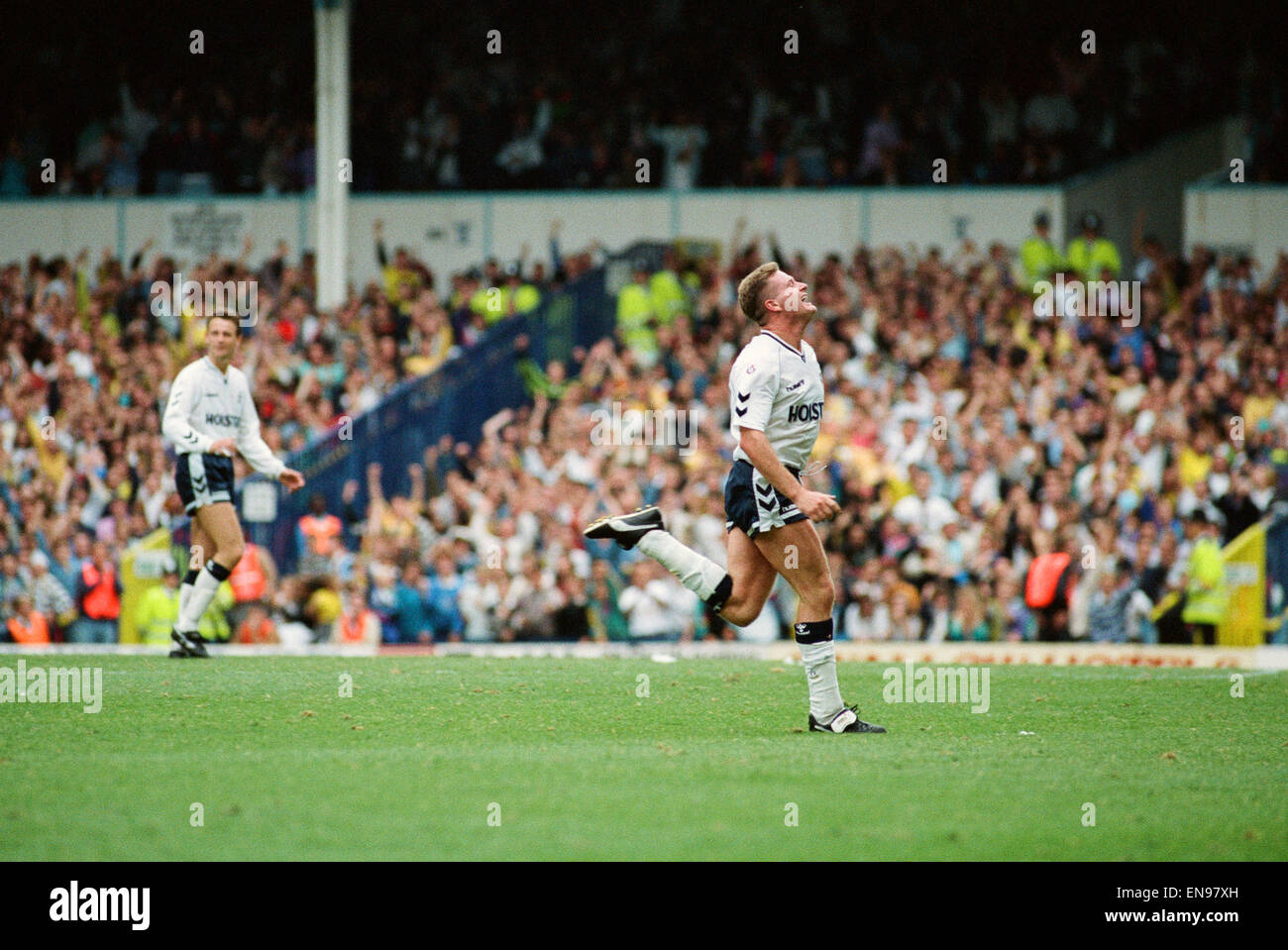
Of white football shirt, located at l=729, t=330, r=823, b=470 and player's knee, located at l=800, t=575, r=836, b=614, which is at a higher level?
white football shirt, located at l=729, t=330, r=823, b=470

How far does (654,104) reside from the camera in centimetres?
2727

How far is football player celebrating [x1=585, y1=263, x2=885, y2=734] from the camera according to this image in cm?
925

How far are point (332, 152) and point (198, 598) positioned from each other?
12179mm

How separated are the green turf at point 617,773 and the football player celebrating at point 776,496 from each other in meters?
0.51

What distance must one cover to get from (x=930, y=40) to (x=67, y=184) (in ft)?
43.8

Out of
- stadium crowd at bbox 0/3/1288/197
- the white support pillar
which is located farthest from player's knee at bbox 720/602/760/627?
stadium crowd at bbox 0/3/1288/197

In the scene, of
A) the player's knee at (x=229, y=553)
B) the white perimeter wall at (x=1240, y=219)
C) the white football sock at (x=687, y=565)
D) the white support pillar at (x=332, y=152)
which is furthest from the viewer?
the white support pillar at (x=332, y=152)

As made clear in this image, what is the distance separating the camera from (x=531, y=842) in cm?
664

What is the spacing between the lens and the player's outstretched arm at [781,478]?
8.97 meters

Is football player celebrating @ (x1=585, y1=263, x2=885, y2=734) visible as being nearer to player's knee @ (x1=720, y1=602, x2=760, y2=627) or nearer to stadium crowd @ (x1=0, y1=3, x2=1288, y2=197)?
player's knee @ (x1=720, y1=602, x2=760, y2=627)

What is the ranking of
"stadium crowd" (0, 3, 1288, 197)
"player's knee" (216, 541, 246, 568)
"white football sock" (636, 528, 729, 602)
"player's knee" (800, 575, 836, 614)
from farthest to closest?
"stadium crowd" (0, 3, 1288, 197)
"player's knee" (216, 541, 246, 568)
"white football sock" (636, 528, 729, 602)
"player's knee" (800, 575, 836, 614)

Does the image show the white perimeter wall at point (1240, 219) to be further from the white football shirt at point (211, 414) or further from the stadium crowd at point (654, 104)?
the white football shirt at point (211, 414)

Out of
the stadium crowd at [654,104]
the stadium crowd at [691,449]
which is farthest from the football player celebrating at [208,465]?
the stadium crowd at [654,104]

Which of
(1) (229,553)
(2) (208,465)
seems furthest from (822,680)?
(2) (208,465)
